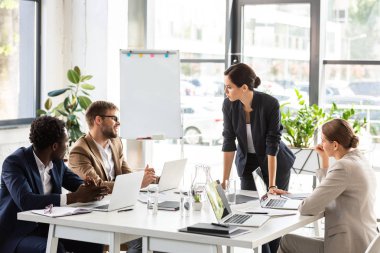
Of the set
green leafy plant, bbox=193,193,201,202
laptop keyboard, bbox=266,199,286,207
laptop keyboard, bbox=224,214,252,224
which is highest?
green leafy plant, bbox=193,193,201,202

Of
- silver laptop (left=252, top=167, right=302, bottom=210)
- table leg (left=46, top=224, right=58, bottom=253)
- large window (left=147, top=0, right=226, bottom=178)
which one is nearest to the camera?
table leg (left=46, top=224, right=58, bottom=253)

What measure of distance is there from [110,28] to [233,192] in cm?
323

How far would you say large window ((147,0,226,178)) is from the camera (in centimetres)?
742

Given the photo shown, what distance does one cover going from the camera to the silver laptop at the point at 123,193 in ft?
11.7

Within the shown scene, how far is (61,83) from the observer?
269 inches

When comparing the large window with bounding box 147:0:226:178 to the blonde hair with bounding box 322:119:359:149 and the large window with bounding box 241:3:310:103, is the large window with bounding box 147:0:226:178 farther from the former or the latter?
the blonde hair with bounding box 322:119:359:149

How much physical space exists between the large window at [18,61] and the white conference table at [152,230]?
2.91 m

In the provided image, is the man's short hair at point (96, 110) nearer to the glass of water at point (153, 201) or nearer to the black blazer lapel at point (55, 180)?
the black blazer lapel at point (55, 180)

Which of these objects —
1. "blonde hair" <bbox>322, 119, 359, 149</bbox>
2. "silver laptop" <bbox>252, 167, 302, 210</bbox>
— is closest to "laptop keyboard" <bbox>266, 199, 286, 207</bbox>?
"silver laptop" <bbox>252, 167, 302, 210</bbox>

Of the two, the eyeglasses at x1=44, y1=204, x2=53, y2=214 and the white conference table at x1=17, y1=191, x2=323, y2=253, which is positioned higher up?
the eyeglasses at x1=44, y1=204, x2=53, y2=214

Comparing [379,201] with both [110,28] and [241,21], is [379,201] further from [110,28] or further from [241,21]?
[110,28]

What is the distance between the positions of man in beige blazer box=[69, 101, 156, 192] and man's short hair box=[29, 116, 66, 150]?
1.68 feet

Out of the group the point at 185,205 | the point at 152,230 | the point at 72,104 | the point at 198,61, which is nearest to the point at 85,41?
the point at 72,104

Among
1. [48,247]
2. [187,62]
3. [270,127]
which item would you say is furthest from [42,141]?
[187,62]
